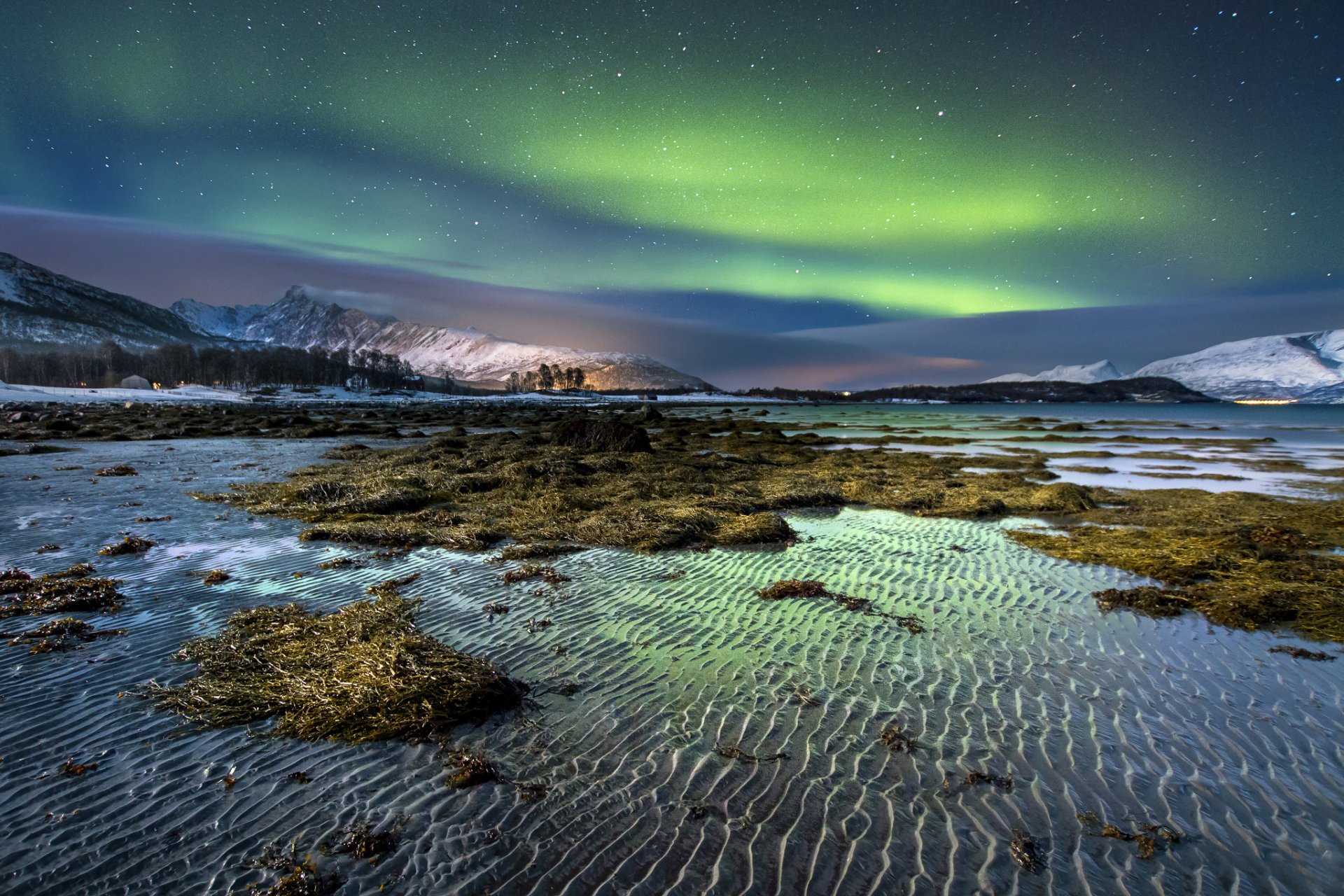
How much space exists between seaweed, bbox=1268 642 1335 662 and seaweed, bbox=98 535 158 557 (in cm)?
1689

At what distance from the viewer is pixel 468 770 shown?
4.35 m

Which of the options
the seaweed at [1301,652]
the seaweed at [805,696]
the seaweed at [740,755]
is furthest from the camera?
the seaweed at [1301,652]

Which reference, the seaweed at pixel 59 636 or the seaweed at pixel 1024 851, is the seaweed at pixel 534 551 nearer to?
the seaweed at pixel 59 636

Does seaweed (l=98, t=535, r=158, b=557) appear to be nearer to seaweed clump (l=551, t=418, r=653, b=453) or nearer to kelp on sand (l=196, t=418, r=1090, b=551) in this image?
kelp on sand (l=196, t=418, r=1090, b=551)

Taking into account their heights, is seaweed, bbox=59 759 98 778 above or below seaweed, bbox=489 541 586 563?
above

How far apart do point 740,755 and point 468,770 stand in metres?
2.13

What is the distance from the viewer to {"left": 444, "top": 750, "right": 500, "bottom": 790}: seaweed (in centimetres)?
423

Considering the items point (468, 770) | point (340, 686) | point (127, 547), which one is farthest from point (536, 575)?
point (127, 547)

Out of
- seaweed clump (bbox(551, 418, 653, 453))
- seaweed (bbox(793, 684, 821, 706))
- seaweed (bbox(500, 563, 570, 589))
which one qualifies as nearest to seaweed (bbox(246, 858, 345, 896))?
seaweed (bbox(793, 684, 821, 706))

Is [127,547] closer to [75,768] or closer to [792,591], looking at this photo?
[75,768]

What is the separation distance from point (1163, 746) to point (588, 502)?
1150cm

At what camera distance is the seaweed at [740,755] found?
4.62 metres

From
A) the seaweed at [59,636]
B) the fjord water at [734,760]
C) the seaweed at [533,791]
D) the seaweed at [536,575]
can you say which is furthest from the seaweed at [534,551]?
the seaweed at [533,791]

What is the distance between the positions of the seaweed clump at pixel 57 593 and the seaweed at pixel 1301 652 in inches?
569
